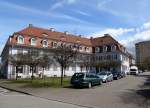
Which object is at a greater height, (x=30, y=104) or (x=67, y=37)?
(x=67, y=37)

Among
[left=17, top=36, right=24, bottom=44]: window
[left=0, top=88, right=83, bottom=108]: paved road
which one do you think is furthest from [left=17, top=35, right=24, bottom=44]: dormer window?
[left=0, top=88, right=83, bottom=108]: paved road

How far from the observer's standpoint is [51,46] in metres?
64.6

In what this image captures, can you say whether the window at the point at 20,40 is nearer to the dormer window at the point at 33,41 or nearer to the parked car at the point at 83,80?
the dormer window at the point at 33,41

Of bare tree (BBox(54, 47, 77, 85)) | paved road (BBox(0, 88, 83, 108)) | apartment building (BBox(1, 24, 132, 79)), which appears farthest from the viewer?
apartment building (BBox(1, 24, 132, 79))

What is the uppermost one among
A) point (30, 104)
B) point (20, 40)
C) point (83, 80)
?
point (20, 40)

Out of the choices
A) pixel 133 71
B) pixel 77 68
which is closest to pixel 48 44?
pixel 77 68

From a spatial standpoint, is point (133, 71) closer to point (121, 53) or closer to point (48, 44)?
point (121, 53)

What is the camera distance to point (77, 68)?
71.5 m

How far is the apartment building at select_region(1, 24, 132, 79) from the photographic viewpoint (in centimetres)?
5709

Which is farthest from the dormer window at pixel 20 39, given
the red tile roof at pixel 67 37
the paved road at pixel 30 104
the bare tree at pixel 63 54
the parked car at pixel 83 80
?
the paved road at pixel 30 104

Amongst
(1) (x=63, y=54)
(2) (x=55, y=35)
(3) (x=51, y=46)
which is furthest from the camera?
(2) (x=55, y=35)

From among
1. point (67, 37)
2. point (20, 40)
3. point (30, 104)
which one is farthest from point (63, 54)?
point (67, 37)

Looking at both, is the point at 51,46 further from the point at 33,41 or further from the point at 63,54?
the point at 63,54

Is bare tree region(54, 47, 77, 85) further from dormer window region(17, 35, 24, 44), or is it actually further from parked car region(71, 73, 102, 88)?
dormer window region(17, 35, 24, 44)
